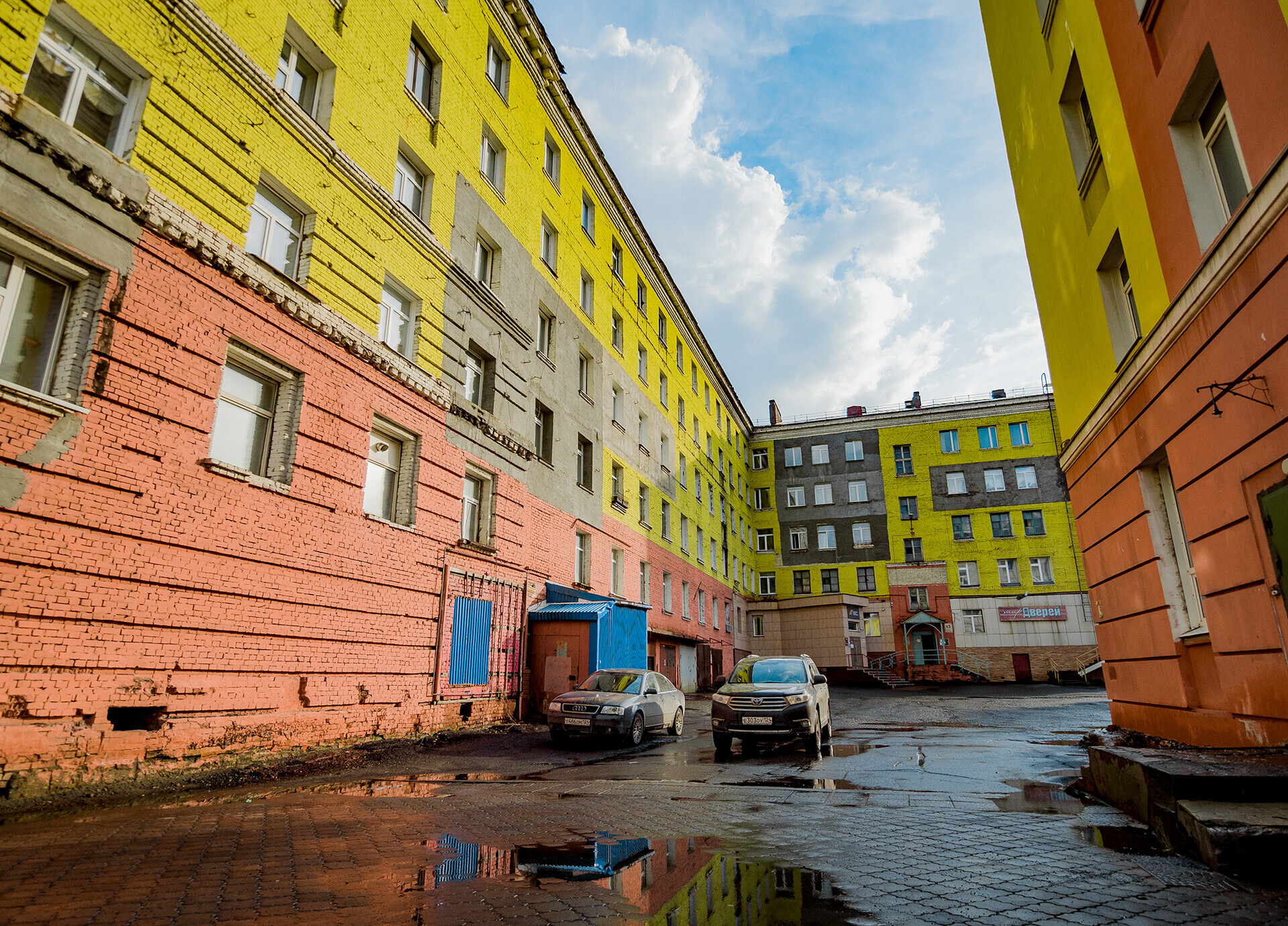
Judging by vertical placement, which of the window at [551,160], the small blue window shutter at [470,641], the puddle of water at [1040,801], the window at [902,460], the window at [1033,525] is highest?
the window at [551,160]

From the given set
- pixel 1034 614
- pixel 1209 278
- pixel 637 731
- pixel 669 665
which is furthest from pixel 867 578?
pixel 1209 278

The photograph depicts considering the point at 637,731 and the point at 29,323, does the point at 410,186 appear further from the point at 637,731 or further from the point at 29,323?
the point at 637,731

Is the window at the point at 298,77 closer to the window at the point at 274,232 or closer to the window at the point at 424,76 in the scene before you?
the window at the point at 274,232

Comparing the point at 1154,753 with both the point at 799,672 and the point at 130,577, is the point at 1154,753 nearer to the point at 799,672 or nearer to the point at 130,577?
the point at 799,672

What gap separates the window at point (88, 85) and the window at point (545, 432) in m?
11.5

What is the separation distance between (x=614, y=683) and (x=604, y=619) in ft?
8.99

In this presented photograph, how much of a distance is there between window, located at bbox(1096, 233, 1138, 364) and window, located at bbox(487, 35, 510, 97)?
14690 mm

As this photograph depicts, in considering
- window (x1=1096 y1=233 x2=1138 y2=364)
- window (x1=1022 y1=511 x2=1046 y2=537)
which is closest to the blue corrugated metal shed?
window (x1=1096 y1=233 x2=1138 y2=364)

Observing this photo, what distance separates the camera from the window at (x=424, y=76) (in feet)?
49.4

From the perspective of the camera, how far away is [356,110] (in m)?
12.8

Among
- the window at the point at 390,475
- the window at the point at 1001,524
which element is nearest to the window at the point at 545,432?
the window at the point at 390,475

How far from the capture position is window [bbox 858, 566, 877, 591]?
1786 inches

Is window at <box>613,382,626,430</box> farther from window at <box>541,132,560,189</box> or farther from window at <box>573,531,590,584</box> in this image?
window at <box>541,132,560,189</box>

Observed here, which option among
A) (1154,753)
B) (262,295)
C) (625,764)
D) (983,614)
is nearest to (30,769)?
(262,295)
